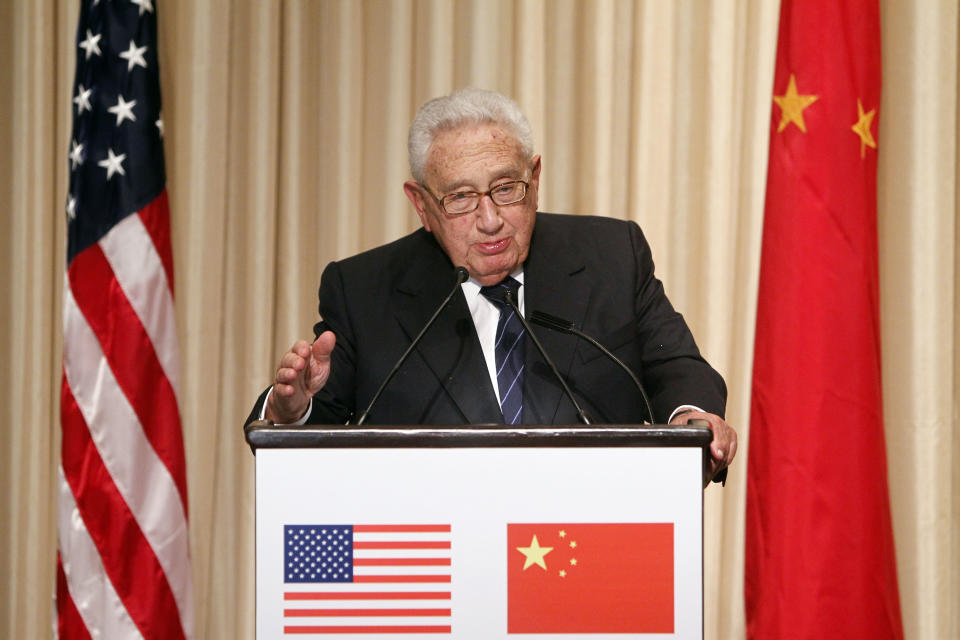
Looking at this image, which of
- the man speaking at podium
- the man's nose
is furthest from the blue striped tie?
the man's nose

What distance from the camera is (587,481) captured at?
1565 mm

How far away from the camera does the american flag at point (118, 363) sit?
327 centimetres

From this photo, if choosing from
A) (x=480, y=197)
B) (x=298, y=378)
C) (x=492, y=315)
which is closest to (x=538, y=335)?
(x=492, y=315)

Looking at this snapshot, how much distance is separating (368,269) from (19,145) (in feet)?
6.55

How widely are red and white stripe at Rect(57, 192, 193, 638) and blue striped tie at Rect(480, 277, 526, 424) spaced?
1438 mm

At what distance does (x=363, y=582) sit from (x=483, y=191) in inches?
39.5

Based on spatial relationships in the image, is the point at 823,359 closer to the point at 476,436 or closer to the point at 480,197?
the point at 480,197

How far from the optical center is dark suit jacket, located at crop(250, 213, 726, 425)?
2240 mm

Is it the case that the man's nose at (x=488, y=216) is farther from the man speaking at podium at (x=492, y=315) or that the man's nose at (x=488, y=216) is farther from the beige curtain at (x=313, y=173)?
the beige curtain at (x=313, y=173)

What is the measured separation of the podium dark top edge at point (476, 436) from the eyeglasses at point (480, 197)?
0.83m

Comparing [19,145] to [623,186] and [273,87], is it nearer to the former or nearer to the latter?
[273,87]

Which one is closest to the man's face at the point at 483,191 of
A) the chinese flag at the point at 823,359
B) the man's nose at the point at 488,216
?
the man's nose at the point at 488,216

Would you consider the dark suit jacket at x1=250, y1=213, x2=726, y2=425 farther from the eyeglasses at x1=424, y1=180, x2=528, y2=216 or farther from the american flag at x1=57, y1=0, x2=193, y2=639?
the american flag at x1=57, y1=0, x2=193, y2=639

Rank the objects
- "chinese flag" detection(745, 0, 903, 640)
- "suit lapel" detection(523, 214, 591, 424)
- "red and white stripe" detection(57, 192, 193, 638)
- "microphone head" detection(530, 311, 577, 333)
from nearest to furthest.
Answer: "microphone head" detection(530, 311, 577, 333) < "suit lapel" detection(523, 214, 591, 424) < "chinese flag" detection(745, 0, 903, 640) < "red and white stripe" detection(57, 192, 193, 638)
